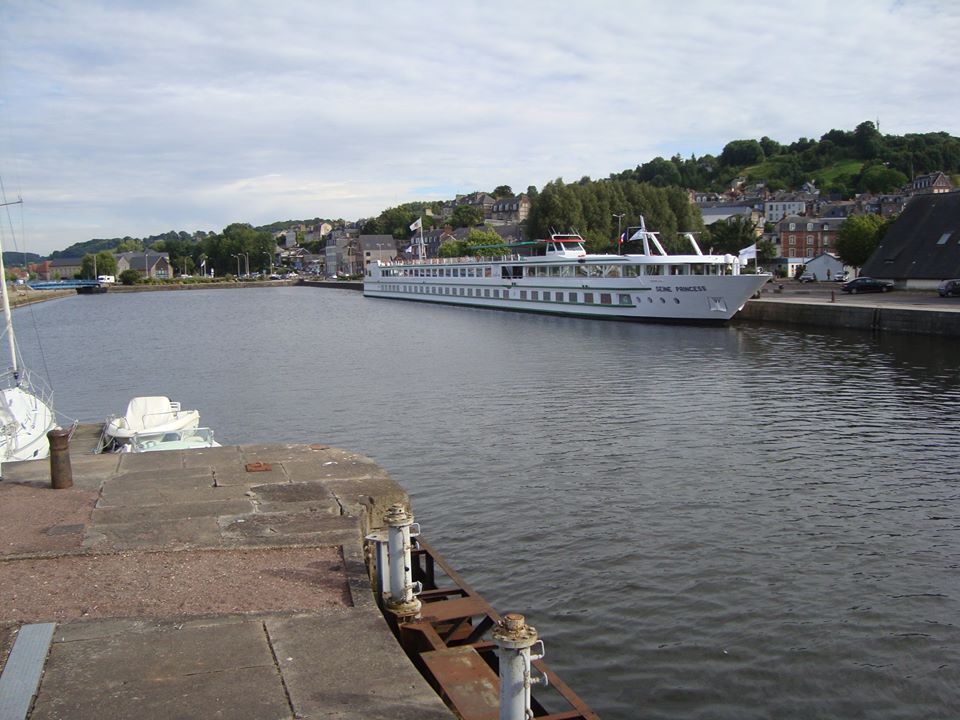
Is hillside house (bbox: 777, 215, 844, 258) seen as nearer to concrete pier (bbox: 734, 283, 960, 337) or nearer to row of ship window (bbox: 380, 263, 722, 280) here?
row of ship window (bbox: 380, 263, 722, 280)

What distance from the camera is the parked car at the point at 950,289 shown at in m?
51.6

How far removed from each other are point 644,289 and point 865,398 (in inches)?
1131

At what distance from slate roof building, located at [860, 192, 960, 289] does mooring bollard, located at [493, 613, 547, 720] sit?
2364 inches

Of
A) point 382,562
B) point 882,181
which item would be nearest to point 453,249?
point 882,181

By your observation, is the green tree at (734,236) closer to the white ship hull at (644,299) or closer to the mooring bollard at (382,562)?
the white ship hull at (644,299)

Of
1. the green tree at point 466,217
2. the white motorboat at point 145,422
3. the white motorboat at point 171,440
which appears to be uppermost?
the green tree at point 466,217

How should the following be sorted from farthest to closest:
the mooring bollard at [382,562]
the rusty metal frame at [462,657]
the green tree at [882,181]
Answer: the green tree at [882,181] < the mooring bollard at [382,562] < the rusty metal frame at [462,657]

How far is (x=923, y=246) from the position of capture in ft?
201

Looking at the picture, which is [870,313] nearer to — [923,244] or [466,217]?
[923,244]

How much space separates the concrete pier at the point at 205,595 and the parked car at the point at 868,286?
191 ft

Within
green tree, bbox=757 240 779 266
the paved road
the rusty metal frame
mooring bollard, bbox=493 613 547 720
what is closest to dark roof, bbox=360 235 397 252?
green tree, bbox=757 240 779 266

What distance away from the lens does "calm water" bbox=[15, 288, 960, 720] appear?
945 cm

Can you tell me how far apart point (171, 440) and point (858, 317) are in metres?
38.2

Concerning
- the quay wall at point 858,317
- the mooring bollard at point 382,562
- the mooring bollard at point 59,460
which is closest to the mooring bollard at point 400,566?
the mooring bollard at point 382,562
